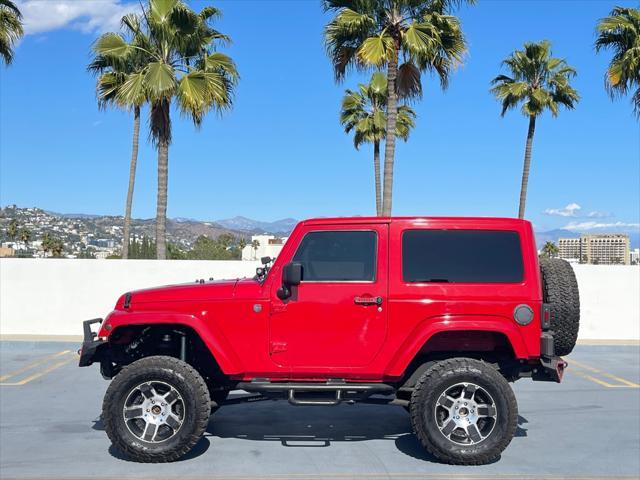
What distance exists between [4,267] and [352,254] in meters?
11.6

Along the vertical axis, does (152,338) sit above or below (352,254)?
below

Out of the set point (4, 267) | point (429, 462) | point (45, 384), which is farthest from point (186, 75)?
point (429, 462)

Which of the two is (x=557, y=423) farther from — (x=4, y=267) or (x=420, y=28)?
(x=4, y=267)

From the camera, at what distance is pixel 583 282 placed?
14586 mm

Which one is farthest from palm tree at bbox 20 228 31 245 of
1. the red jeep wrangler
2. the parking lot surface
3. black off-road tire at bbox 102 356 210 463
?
black off-road tire at bbox 102 356 210 463

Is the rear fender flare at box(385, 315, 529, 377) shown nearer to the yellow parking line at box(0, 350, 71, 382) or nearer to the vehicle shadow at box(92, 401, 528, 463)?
the vehicle shadow at box(92, 401, 528, 463)

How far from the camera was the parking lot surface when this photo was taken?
5152 mm

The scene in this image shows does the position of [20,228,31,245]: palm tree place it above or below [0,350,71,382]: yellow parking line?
above

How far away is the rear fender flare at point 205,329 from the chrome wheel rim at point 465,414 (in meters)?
1.77

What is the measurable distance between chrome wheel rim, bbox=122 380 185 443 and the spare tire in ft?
11.0

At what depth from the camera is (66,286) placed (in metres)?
14.6

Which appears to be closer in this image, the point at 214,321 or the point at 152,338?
the point at 214,321

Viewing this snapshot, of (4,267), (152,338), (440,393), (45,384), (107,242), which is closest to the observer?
(440,393)

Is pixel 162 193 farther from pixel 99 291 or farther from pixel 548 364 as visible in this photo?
pixel 548 364
